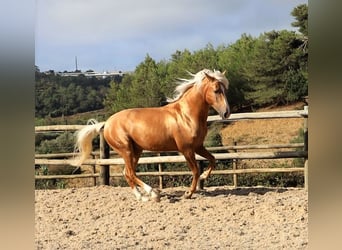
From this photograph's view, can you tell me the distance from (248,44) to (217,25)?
219 mm

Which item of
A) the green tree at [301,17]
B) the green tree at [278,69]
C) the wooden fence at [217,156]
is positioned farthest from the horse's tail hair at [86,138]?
the green tree at [301,17]

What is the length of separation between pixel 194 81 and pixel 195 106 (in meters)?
0.16

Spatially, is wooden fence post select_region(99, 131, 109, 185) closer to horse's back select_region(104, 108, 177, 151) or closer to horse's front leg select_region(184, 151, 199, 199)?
horse's back select_region(104, 108, 177, 151)

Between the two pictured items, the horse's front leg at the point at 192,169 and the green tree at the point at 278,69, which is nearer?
the green tree at the point at 278,69

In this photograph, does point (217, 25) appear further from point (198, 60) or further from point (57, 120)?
point (57, 120)

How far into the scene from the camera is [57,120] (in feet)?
10.9

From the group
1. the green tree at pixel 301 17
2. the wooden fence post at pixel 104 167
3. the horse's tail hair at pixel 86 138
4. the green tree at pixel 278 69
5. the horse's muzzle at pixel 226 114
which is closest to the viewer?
the green tree at pixel 301 17

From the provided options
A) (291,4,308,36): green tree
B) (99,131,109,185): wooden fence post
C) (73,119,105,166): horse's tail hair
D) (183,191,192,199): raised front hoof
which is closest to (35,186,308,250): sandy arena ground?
(183,191,192,199): raised front hoof

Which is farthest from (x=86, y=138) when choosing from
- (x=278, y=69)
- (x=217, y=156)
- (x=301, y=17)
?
(x=301, y=17)

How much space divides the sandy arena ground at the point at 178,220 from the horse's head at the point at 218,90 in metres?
0.56

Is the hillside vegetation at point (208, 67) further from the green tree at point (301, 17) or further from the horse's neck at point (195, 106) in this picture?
the horse's neck at point (195, 106)

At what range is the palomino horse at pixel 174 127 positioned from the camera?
3.28 metres
